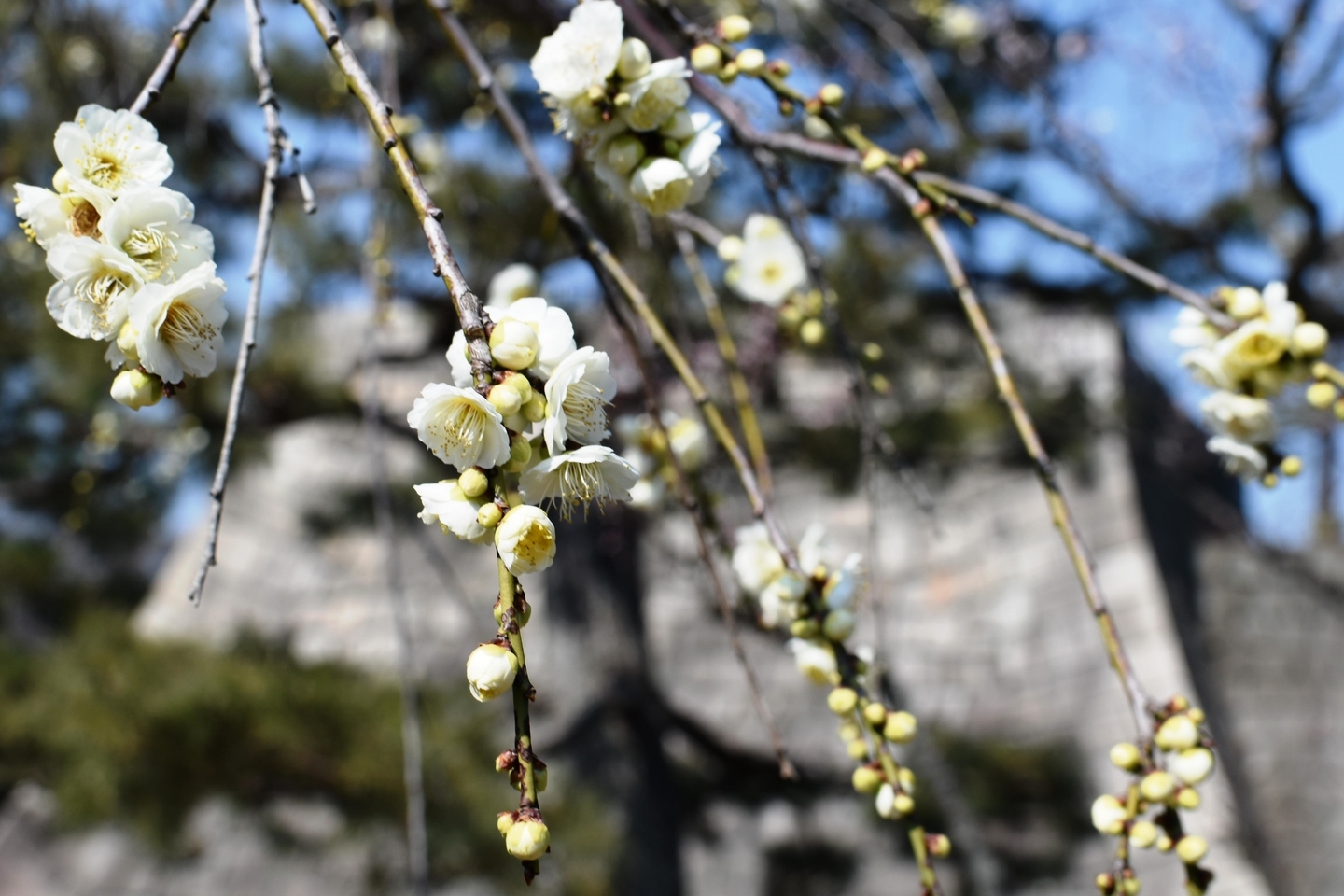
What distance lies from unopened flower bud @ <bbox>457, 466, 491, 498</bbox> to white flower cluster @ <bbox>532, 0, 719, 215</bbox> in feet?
1.01

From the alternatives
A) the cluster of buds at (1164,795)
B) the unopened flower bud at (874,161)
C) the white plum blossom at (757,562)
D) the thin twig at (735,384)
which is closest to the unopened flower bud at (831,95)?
→ the unopened flower bud at (874,161)

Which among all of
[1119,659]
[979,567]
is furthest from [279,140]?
[979,567]

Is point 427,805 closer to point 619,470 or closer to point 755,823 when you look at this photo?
point 619,470

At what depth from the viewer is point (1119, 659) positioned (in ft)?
2.03

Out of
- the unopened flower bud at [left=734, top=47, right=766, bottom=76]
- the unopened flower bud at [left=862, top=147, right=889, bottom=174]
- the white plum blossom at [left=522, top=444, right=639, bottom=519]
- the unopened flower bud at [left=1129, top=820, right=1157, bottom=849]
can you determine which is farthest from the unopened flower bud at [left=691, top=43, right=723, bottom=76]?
the unopened flower bud at [left=1129, top=820, right=1157, bottom=849]

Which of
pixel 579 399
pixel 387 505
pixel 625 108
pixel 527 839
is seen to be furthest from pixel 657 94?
pixel 387 505

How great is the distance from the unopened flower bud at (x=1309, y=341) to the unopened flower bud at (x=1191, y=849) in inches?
14.6

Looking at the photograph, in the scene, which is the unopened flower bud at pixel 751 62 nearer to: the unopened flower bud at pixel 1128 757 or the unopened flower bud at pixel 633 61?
the unopened flower bud at pixel 633 61

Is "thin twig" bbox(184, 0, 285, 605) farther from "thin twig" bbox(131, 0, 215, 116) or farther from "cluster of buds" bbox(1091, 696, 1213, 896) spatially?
"cluster of buds" bbox(1091, 696, 1213, 896)

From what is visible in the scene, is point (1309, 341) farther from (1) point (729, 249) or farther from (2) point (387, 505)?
(2) point (387, 505)

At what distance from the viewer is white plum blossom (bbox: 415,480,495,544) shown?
1.42ft

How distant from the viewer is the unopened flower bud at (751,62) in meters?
0.69

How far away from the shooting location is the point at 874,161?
0.71 m

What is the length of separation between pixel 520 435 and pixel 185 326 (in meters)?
0.22
